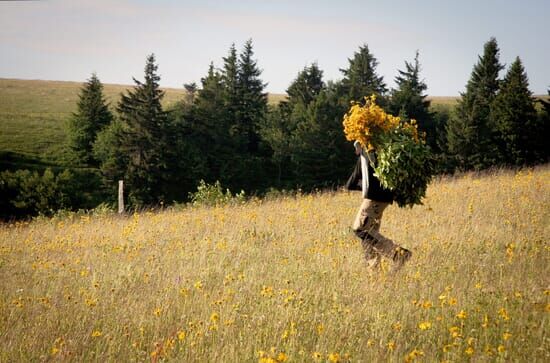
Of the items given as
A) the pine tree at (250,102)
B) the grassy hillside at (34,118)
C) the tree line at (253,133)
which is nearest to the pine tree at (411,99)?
the tree line at (253,133)

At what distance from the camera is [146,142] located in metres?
41.2

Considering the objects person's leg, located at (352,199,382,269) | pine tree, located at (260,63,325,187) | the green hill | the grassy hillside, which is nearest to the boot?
person's leg, located at (352,199,382,269)

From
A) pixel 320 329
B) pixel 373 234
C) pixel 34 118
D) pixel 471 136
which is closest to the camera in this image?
pixel 320 329

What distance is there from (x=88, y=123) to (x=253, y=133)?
744 inches

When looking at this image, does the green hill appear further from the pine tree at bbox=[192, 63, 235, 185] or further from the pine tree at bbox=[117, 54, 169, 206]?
the pine tree at bbox=[192, 63, 235, 185]

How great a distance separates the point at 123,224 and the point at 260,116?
40.7m

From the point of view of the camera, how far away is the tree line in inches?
1582

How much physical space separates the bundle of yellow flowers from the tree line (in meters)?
32.6

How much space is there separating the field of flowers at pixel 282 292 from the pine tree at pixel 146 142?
31.1 meters

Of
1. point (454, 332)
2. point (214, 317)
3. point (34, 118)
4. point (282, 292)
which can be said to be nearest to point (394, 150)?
point (282, 292)

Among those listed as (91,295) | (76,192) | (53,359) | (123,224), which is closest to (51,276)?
(91,295)

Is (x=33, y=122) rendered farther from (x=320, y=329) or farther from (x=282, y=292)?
(x=320, y=329)

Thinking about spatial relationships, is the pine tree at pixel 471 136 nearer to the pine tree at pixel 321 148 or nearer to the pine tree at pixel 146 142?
the pine tree at pixel 321 148

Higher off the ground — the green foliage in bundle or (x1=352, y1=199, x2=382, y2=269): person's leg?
the green foliage in bundle
